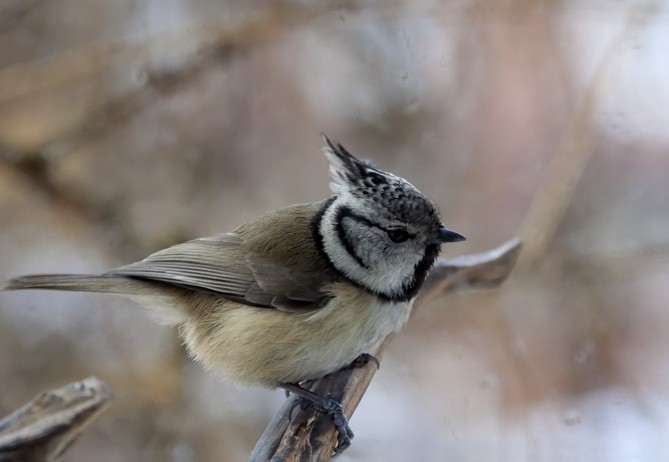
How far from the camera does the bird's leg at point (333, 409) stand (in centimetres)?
167

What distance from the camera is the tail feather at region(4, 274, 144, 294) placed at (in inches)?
67.1

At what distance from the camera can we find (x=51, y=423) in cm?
165

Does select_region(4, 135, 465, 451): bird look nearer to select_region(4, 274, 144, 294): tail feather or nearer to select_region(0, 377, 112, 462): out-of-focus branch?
select_region(4, 274, 144, 294): tail feather

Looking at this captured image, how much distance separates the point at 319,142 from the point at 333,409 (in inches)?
64.2

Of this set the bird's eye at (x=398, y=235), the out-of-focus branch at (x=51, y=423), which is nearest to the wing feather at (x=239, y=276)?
the bird's eye at (x=398, y=235)

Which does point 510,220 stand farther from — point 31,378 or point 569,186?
point 31,378

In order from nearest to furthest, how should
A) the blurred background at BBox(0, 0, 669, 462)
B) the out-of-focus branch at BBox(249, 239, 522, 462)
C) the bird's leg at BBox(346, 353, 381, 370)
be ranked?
1. the out-of-focus branch at BBox(249, 239, 522, 462)
2. the bird's leg at BBox(346, 353, 381, 370)
3. the blurred background at BBox(0, 0, 669, 462)

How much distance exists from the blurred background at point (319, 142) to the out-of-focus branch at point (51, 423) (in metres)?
1.17

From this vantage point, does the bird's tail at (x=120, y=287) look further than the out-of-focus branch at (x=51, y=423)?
Yes

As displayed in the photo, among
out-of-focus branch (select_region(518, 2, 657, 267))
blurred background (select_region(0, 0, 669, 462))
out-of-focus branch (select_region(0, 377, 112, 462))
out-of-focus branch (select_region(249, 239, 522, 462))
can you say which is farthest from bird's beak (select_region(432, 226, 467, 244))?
out-of-focus branch (select_region(518, 2, 657, 267))

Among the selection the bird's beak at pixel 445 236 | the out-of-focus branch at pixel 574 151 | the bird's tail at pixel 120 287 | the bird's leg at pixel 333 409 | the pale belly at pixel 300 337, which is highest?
the bird's tail at pixel 120 287

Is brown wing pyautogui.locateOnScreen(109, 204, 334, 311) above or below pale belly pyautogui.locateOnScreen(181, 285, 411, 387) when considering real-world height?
above

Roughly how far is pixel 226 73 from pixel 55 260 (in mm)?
999

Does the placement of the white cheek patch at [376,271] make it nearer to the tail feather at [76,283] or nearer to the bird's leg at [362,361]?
the bird's leg at [362,361]
